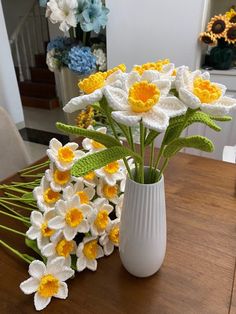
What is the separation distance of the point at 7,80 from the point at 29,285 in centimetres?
294

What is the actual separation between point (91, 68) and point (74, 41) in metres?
0.27

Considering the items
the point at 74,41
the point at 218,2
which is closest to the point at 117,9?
the point at 74,41

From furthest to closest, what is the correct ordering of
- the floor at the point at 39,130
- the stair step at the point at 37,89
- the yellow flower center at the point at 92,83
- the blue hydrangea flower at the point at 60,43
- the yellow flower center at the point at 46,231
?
1. the stair step at the point at 37,89
2. the floor at the point at 39,130
3. the blue hydrangea flower at the point at 60,43
4. the yellow flower center at the point at 46,231
5. the yellow flower center at the point at 92,83

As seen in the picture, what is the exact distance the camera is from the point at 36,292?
53cm

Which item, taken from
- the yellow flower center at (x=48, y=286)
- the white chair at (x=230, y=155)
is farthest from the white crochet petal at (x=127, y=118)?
the white chair at (x=230, y=155)

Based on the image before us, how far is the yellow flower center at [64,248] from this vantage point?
567 millimetres

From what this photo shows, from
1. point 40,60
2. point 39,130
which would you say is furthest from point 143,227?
point 40,60

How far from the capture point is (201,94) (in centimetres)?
41

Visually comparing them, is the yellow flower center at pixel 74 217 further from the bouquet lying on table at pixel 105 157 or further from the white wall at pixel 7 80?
the white wall at pixel 7 80

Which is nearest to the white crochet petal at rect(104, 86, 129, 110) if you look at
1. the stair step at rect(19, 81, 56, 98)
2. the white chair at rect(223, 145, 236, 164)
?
the white chair at rect(223, 145, 236, 164)

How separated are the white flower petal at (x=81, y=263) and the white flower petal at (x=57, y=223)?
0.09m

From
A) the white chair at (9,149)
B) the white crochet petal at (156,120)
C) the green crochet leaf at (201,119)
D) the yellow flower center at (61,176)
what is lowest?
the white chair at (9,149)

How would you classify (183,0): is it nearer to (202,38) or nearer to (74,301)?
(202,38)

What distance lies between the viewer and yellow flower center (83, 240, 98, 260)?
0.60m
